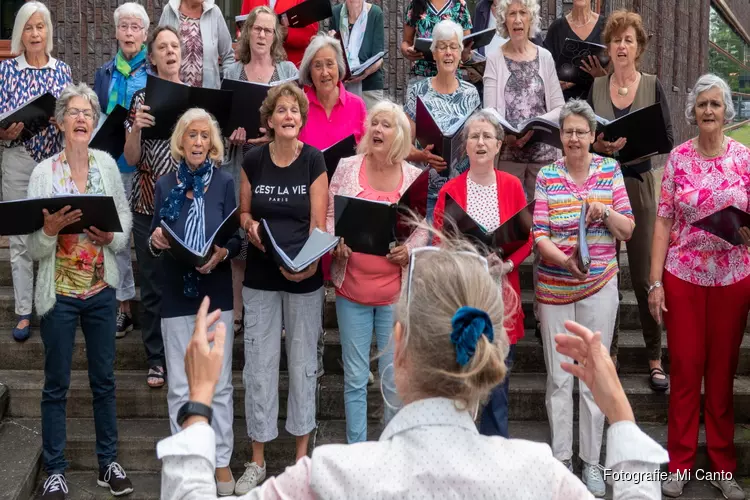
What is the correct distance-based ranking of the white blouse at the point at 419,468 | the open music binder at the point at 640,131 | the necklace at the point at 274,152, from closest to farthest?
the white blouse at the point at 419,468 → the necklace at the point at 274,152 → the open music binder at the point at 640,131

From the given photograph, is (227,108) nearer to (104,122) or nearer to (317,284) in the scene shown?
(104,122)

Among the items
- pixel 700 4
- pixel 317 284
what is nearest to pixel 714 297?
pixel 317 284

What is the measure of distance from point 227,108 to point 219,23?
43.1 inches

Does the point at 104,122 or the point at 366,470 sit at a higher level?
the point at 104,122

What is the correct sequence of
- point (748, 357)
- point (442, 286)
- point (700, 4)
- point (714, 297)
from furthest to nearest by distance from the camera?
1. point (700, 4)
2. point (748, 357)
3. point (714, 297)
4. point (442, 286)

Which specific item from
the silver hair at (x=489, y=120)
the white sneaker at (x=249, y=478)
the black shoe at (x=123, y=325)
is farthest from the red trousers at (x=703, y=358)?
the black shoe at (x=123, y=325)

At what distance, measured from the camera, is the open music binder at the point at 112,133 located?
17.6 feet

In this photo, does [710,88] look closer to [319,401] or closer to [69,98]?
[319,401]

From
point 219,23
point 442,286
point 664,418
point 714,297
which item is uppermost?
point 219,23

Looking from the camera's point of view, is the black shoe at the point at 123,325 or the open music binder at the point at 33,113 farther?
the black shoe at the point at 123,325

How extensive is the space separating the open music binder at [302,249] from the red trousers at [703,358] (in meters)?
1.94

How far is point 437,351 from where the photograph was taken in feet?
5.98

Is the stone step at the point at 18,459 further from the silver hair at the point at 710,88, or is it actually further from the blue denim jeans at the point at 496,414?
the silver hair at the point at 710,88

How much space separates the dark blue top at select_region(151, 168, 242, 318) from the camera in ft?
15.7
